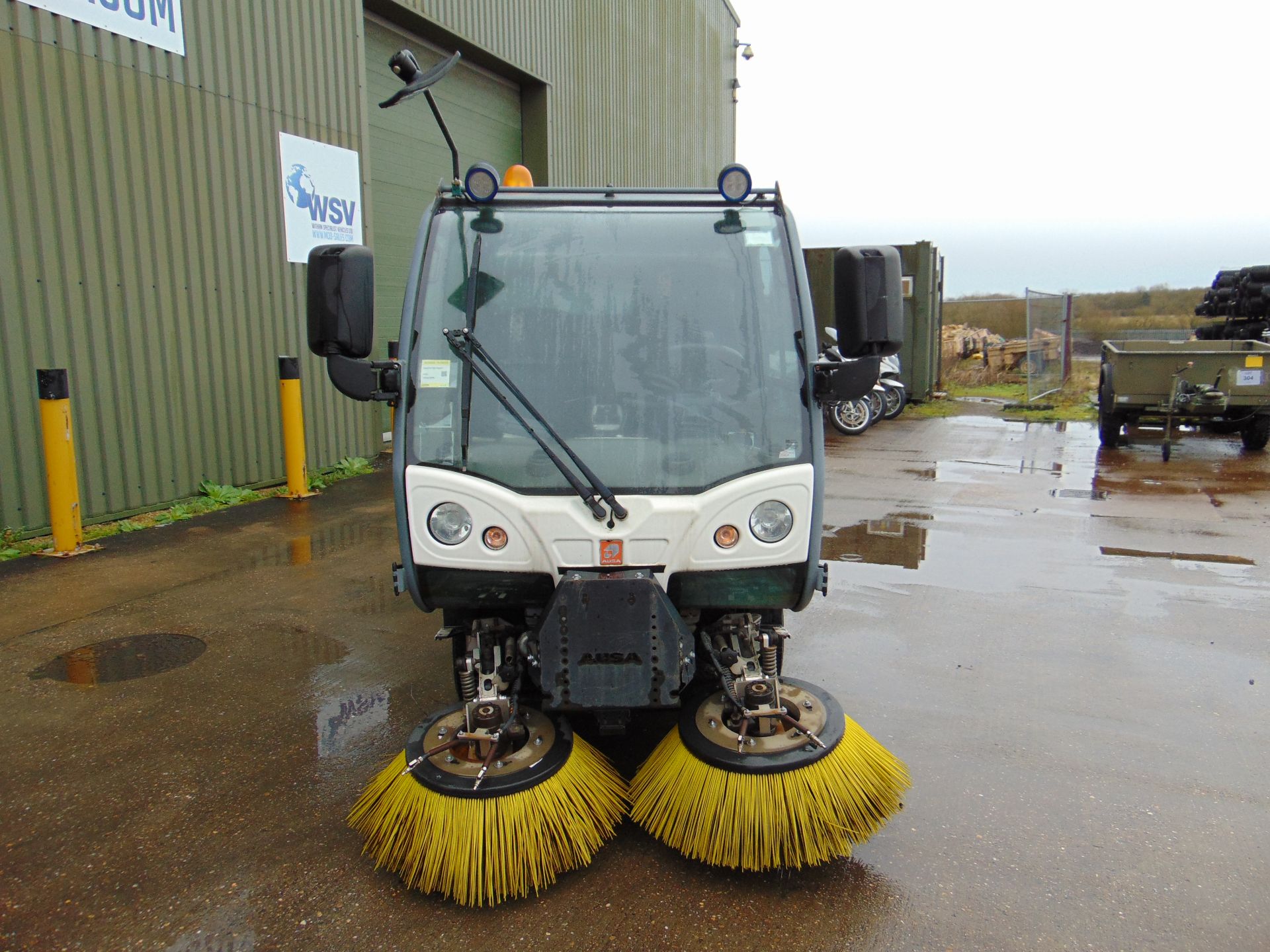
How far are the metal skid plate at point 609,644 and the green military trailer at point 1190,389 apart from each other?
10601 millimetres

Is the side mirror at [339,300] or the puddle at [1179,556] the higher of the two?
the side mirror at [339,300]

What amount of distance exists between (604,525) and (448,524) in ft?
1.83

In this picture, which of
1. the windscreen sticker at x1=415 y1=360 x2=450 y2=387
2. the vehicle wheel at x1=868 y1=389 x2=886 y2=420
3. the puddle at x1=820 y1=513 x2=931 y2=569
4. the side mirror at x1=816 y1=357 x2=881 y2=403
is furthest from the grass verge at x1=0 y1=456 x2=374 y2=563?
the vehicle wheel at x1=868 y1=389 x2=886 y2=420

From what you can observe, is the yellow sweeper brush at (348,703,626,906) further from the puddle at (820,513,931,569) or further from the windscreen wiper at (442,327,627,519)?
the puddle at (820,513,931,569)

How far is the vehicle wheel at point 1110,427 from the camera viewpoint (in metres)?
11.9

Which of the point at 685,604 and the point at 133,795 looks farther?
the point at 133,795

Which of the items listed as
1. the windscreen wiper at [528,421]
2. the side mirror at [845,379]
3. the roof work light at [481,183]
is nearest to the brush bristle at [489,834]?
the windscreen wiper at [528,421]

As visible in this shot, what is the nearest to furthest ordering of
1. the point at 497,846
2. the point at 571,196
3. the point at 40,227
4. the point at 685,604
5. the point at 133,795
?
the point at 497,846 → the point at 685,604 → the point at 133,795 → the point at 571,196 → the point at 40,227

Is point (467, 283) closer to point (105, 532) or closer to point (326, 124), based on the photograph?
point (105, 532)

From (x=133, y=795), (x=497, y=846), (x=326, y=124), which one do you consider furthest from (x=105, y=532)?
(x=497, y=846)

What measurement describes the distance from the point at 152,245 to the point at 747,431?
6.74m

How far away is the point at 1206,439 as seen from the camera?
12953 millimetres

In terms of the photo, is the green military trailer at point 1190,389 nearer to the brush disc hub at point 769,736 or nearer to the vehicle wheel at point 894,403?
the vehicle wheel at point 894,403

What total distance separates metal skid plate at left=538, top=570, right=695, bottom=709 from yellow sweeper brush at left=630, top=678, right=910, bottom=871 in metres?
0.29
